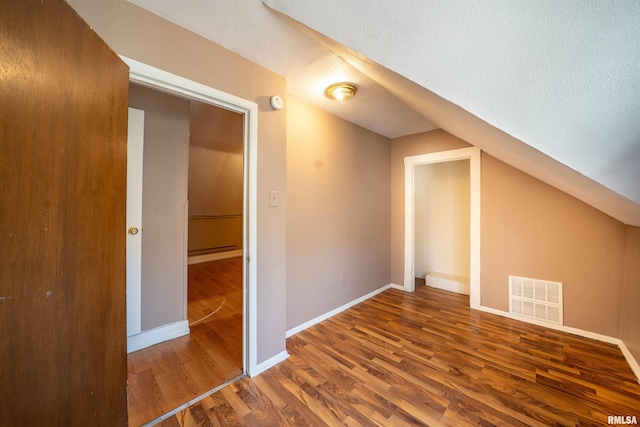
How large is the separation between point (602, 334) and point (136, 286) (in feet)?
13.7

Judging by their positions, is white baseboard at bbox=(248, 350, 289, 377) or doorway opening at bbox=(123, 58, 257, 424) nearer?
doorway opening at bbox=(123, 58, 257, 424)

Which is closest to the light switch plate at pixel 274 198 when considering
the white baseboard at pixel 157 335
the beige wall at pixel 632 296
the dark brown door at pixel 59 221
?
the dark brown door at pixel 59 221

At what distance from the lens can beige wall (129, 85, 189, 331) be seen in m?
1.96

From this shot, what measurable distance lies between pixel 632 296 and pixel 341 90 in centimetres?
292

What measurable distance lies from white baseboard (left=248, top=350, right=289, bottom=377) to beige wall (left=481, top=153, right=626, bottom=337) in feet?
7.87

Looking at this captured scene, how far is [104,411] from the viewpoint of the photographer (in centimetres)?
88

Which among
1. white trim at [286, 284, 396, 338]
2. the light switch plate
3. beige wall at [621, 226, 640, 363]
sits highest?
the light switch plate

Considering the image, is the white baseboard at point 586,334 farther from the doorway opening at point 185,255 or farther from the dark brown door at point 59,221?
the dark brown door at point 59,221

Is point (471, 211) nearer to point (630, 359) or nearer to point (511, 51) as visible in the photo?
point (630, 359)

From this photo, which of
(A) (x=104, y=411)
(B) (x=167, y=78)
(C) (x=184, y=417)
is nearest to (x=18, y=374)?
(A) (x=104, y=411)

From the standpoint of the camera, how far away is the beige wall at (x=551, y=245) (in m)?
2.04

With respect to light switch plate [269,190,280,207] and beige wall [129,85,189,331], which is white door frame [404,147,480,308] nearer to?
light switch plate [269,190,280,207]

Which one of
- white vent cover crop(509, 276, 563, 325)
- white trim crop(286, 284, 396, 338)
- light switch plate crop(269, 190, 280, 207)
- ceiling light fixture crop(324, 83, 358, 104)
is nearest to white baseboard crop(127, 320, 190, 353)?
white trim crop(286, 284, 396, 338)

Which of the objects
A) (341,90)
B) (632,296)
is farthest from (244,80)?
(632,296)
